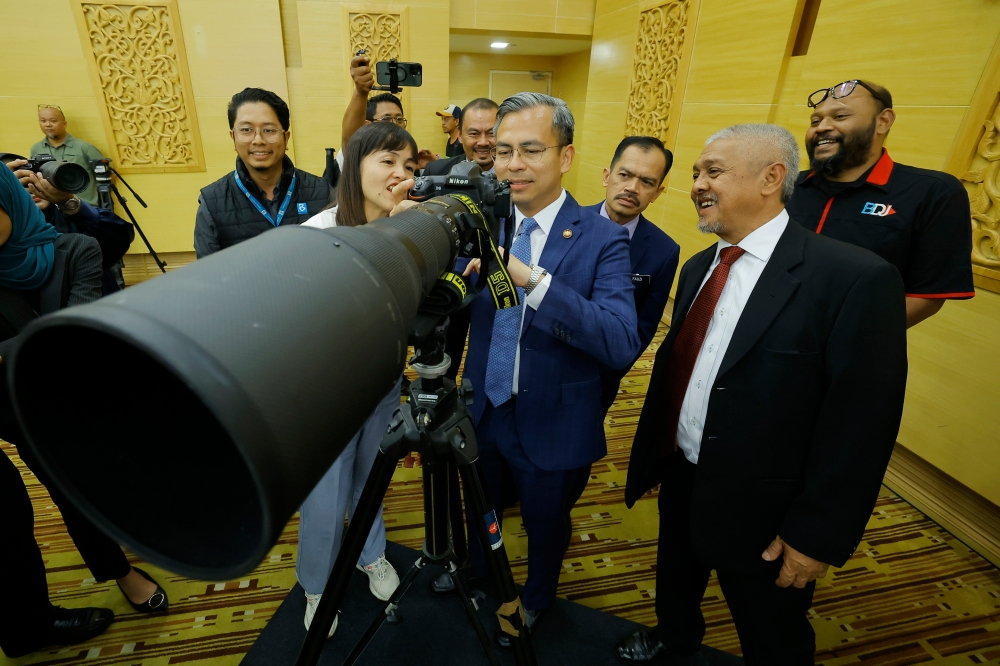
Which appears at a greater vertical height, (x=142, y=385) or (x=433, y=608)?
(x=142, y=385)

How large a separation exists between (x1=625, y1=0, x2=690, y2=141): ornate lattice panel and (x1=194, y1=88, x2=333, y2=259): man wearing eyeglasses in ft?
10.5

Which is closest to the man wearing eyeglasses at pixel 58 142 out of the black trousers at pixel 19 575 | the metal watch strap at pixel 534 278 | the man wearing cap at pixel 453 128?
the man wearing cap at pixel 453 128

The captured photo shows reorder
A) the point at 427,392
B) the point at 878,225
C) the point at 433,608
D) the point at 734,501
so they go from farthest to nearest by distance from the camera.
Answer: the point at 878,225
the point at 433,608
the point at 734,501
the point at 427,392

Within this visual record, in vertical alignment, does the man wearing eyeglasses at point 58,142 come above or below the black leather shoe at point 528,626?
above

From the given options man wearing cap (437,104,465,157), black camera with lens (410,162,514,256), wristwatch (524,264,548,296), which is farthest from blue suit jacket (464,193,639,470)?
man wearing cap (437,104,465,157)

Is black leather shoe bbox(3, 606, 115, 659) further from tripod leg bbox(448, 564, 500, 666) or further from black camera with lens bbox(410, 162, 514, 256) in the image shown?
black camera with lens bbox(410, 162, 514, 256)

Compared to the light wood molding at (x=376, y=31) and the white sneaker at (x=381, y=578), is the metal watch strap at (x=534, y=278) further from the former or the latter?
the light wood molding at (x=376, y=31)

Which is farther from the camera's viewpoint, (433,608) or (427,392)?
(433,608)

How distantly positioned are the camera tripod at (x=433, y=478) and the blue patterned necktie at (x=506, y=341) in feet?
1.02

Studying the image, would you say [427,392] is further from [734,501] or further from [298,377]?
[734,501]

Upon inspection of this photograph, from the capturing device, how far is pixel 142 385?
0.45 m

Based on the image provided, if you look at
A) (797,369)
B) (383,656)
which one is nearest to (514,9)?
(797,369)

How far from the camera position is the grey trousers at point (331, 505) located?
4.55ft

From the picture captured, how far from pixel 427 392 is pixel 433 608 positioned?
3.77 ft
